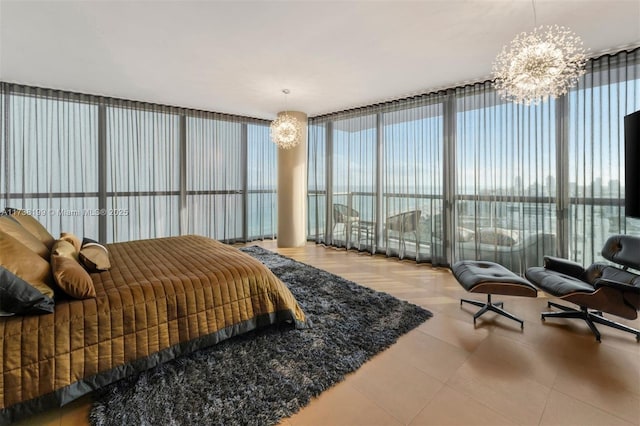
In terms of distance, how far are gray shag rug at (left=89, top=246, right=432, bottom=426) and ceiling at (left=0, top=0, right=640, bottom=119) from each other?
2.65 m

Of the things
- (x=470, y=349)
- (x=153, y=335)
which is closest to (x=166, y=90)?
(x=153, y=335)

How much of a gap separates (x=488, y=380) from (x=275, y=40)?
3.29m

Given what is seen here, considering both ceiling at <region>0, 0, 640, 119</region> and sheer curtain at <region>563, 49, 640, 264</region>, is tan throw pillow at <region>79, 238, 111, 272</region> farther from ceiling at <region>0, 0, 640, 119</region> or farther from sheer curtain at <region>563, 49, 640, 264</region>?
sheer curtain at <region>563, 49, 640, 264</region>

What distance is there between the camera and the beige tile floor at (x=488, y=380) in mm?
1621

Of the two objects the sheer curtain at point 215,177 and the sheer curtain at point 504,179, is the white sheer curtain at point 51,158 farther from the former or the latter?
the sheer curtain at point 504,179

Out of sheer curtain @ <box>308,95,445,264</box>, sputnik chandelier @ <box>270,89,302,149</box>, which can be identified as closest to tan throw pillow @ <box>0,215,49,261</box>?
sputnik chandelier @ <box>270,89,302,149</box>

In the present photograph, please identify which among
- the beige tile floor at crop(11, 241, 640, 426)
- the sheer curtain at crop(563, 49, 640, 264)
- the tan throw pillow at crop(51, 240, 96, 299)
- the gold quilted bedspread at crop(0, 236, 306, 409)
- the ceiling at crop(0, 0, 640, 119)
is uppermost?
the ceiling at crop(0, 0, 640, 119)

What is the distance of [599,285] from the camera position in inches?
89.1

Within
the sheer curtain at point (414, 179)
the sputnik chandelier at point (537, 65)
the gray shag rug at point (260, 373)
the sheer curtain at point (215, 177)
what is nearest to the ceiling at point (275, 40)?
the sputnik chandelier at point (537, 65)

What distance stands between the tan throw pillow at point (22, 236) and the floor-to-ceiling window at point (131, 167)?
2859 millimetres

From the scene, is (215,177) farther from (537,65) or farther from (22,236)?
(537,65)

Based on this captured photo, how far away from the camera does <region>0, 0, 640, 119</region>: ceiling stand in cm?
239

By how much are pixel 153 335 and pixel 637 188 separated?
13.6ft

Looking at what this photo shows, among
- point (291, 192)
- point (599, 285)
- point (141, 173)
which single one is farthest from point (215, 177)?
point (599, 285)
